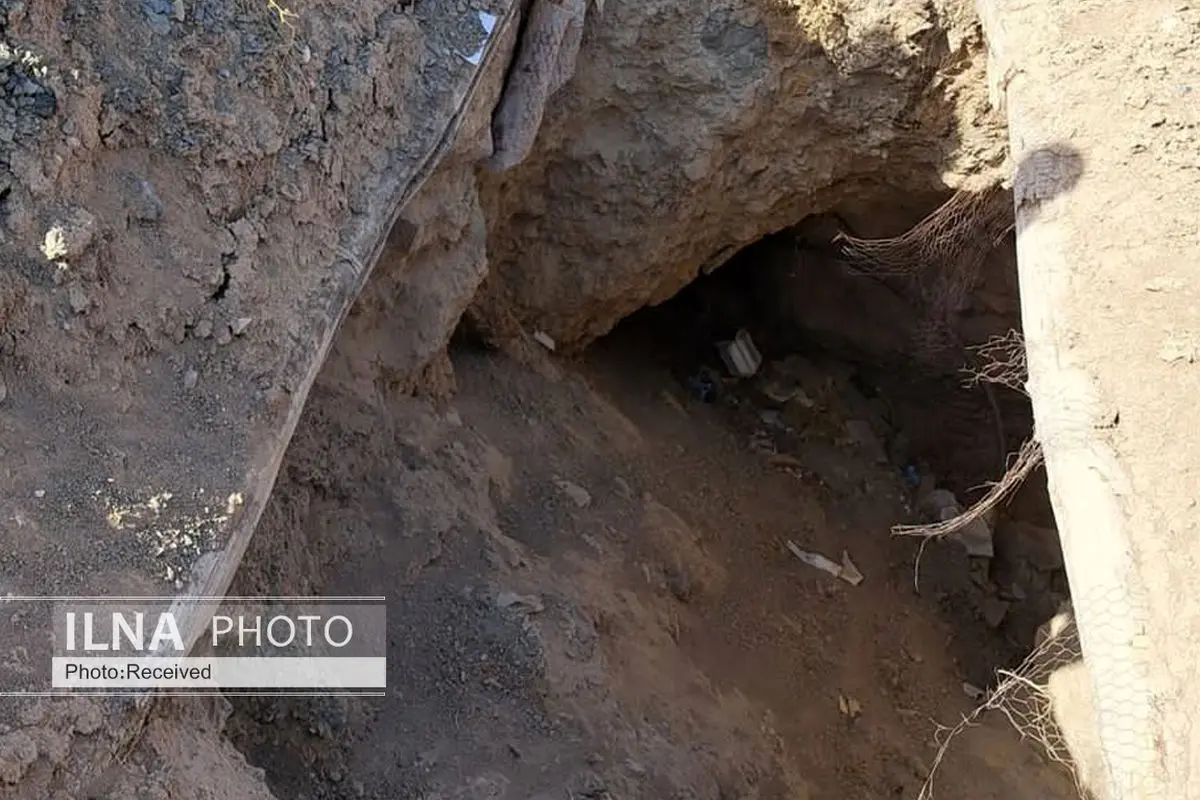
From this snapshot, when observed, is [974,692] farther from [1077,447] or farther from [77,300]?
[77,300]

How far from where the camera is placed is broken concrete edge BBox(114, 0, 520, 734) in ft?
7.46

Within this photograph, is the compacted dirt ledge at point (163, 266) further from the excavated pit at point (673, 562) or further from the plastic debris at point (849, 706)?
the plastic debris at point (849, 706)

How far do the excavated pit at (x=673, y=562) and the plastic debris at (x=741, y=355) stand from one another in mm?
80

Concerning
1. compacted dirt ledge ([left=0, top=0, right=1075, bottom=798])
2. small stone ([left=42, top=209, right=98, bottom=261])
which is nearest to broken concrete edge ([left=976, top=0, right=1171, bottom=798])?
compacted dirt ledge ([left=0, top=0, right=1075, bottom=798])

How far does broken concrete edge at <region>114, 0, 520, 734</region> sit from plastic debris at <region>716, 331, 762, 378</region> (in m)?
3.13

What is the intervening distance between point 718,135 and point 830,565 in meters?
2.29

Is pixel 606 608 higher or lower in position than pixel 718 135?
lower

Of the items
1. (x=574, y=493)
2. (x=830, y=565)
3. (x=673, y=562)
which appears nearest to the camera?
(x=574, y=493)

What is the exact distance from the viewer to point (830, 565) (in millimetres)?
5246

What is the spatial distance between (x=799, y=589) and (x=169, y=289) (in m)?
3.42

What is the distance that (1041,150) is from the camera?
296cm

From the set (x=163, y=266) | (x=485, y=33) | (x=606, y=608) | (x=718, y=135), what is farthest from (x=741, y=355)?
(x=163, y=266)

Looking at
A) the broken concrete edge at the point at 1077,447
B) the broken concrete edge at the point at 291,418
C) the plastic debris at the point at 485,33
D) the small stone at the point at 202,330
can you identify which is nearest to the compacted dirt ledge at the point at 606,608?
the broken concrete edge at the point at 291,418

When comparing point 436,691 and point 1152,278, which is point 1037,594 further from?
point 436,691
